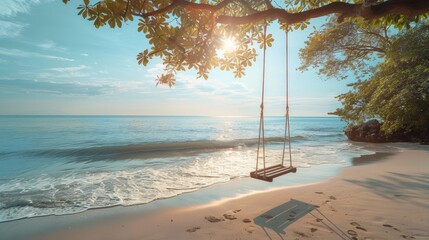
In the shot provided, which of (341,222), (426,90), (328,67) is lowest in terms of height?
(341,222)

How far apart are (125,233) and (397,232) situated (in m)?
4.65

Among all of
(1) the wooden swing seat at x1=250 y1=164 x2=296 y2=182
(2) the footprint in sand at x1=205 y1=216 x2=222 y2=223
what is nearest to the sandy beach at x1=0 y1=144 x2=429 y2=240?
(2) the footprint in sand at x1=205 y1=216 x2=222 y2=223

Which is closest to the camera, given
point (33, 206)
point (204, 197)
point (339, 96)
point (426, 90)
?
point (33, 206)

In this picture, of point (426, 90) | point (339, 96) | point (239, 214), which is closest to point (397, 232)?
point (239, 214)

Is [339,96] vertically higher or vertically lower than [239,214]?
higher

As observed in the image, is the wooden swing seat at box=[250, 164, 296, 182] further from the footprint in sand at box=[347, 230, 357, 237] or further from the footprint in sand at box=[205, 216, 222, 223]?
the footprint in sand at box=[347, 230, 357, 237]

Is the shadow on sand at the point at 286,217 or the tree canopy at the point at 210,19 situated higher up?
the tree canopy at the point at 210,19

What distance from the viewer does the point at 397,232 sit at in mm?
3732

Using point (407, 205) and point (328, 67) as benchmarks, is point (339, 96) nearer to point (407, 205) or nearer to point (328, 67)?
point (328, 67)

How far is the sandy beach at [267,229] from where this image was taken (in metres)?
3.86

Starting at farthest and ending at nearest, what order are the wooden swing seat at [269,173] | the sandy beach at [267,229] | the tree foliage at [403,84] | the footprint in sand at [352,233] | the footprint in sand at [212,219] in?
the tree foliage at [403,84] → the wooden swing seat at [269,173] → the footprint in sand at [212,219] → the sandy beach at [267,229] → the footprint in sand at [352,233]

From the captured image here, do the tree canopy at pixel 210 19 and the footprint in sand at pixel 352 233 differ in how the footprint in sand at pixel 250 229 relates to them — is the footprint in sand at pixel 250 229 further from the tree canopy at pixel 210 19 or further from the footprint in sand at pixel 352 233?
the tree canopy at pixel 210 19

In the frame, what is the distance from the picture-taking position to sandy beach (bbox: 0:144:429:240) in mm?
3857

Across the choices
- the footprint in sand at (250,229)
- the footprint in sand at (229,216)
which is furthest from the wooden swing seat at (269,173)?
the footprint in sand at (250,229)
